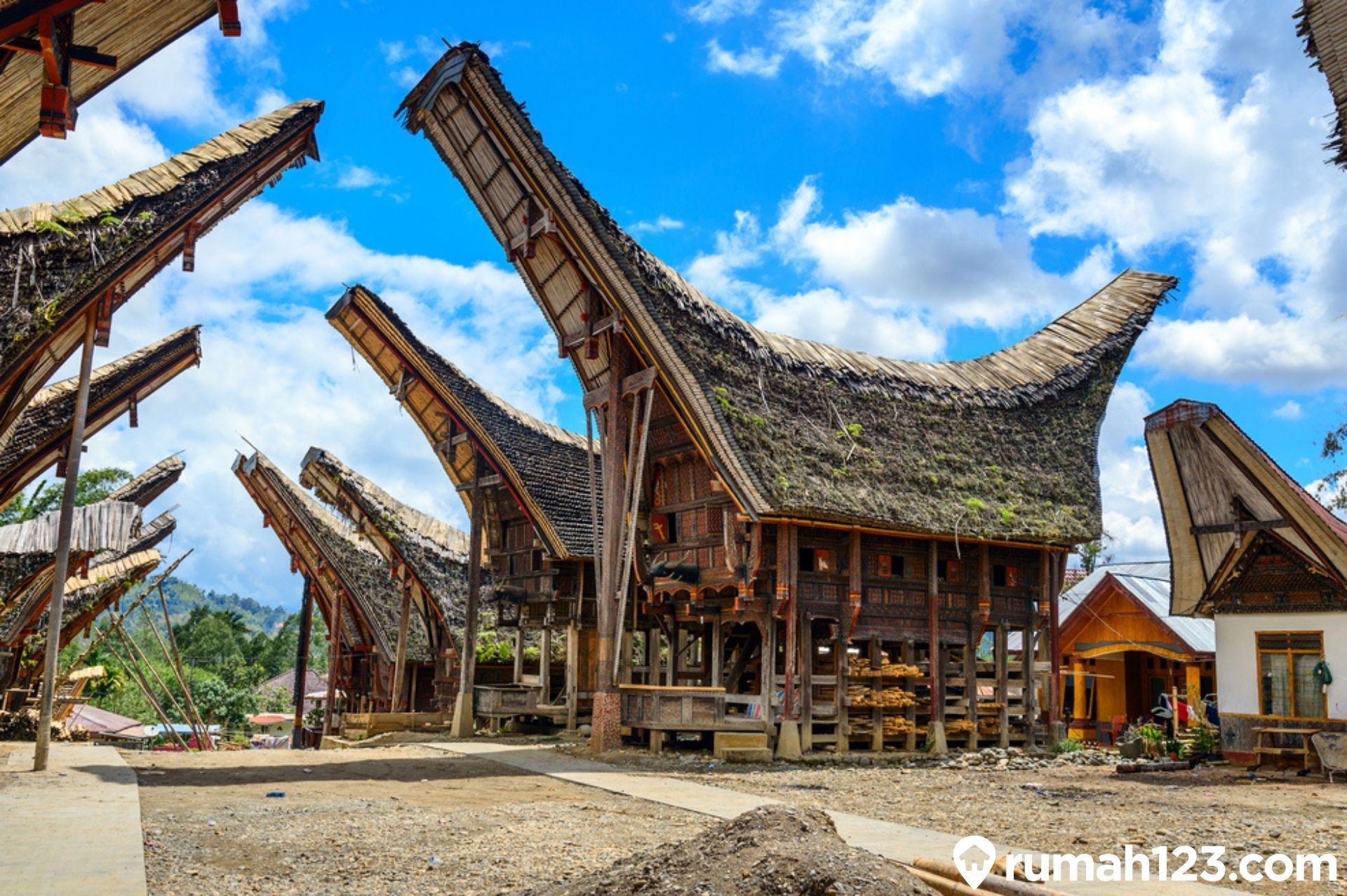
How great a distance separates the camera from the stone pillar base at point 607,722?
54.1ft

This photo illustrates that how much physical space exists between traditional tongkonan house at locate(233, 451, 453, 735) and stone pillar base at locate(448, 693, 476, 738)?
620 centimetres

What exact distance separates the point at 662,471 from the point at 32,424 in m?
9.50

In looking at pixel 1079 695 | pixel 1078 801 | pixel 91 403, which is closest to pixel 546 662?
pixel 91 403

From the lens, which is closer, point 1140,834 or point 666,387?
point 1140,834

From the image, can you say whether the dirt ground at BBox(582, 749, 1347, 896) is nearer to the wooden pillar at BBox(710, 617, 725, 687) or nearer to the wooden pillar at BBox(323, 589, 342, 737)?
the wooden pillar at BBox(710, 617, 725, 687)

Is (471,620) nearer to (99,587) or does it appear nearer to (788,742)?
(99,587)

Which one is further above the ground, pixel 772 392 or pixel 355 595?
pixel 772 392

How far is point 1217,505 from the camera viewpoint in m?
16.5

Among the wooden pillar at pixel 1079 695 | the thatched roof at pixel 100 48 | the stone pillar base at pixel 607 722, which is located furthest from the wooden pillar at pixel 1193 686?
the thatched roof at pixel 100 48

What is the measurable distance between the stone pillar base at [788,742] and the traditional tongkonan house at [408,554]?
1099 centimetres

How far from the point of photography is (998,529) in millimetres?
18391

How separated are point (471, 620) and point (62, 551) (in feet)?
34.2

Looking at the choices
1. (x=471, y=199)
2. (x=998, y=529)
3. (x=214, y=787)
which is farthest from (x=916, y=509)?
(x=214, y=787)

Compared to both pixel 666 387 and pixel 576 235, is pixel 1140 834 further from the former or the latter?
pixel 576 235
